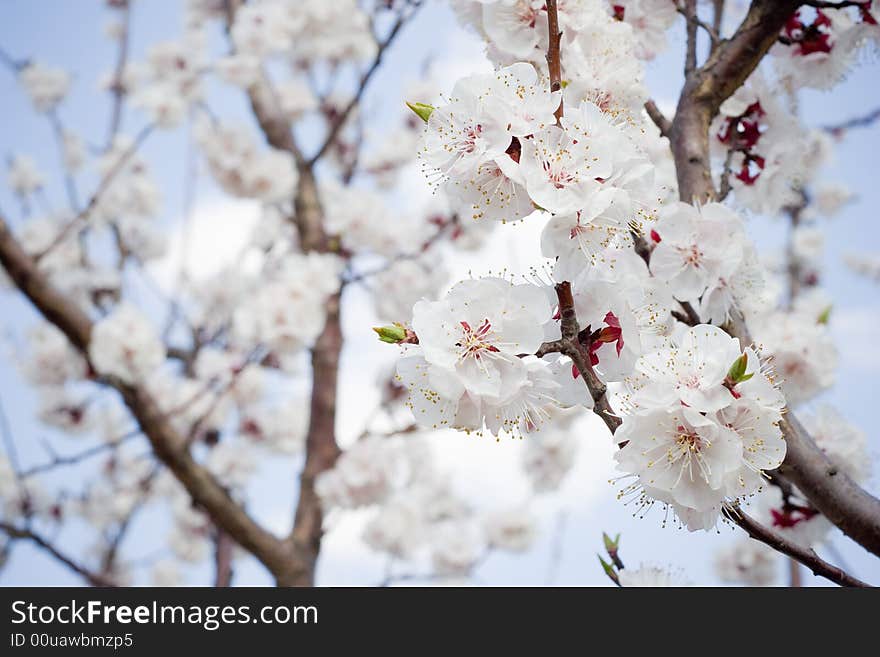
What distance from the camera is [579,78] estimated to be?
1.16 metres

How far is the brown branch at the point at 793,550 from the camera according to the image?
906 mm

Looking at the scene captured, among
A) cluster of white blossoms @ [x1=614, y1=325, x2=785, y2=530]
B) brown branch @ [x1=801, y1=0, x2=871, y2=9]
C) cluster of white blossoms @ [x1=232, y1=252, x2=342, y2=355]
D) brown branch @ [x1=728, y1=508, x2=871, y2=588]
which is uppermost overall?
cluster of white blossoms @ [x1=232, y1=252, x2=342, y2=355]

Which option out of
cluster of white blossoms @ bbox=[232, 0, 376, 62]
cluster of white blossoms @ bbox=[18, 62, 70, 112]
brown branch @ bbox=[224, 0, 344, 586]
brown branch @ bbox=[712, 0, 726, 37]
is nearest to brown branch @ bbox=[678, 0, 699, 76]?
brown branch @ bbox=[712, 0, 726, 37]

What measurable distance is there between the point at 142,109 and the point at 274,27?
0.75m

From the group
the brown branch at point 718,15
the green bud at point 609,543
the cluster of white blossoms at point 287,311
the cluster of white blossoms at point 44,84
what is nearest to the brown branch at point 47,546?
the cluster of white blossoms at point 287,311

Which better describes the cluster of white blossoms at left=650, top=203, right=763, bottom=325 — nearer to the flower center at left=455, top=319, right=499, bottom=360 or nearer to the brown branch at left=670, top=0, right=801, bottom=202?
the brown branch at left=670, top=0, right=801, bottom=202

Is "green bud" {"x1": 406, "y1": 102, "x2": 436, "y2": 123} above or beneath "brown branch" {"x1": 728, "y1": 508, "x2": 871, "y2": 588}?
above

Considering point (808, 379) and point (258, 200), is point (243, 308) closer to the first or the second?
point (258, 200)

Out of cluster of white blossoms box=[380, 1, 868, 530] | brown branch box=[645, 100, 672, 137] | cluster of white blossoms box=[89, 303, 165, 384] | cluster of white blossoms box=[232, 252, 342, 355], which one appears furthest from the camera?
cluster of white blossoms box=[232, 252, 342, 355]

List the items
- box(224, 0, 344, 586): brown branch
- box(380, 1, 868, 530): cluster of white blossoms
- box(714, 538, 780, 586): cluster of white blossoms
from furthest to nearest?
1. box(714, 538, 780, 586): cluster of white blossoms
2. box(224, 0, 344, 586): brown branch
3. box(380, 1, 868, 530): cluster of white blossoms

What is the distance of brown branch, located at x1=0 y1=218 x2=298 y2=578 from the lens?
97.0 inches

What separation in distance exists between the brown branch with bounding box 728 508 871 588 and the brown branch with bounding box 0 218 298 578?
1.98 meters

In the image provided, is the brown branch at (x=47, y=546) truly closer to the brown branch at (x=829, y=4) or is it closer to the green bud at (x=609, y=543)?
the green bud at (x=609, y=543)

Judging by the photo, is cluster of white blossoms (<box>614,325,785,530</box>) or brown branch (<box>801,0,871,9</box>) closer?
cluster of white blossoms (<box>614,325,785,530</box>)
